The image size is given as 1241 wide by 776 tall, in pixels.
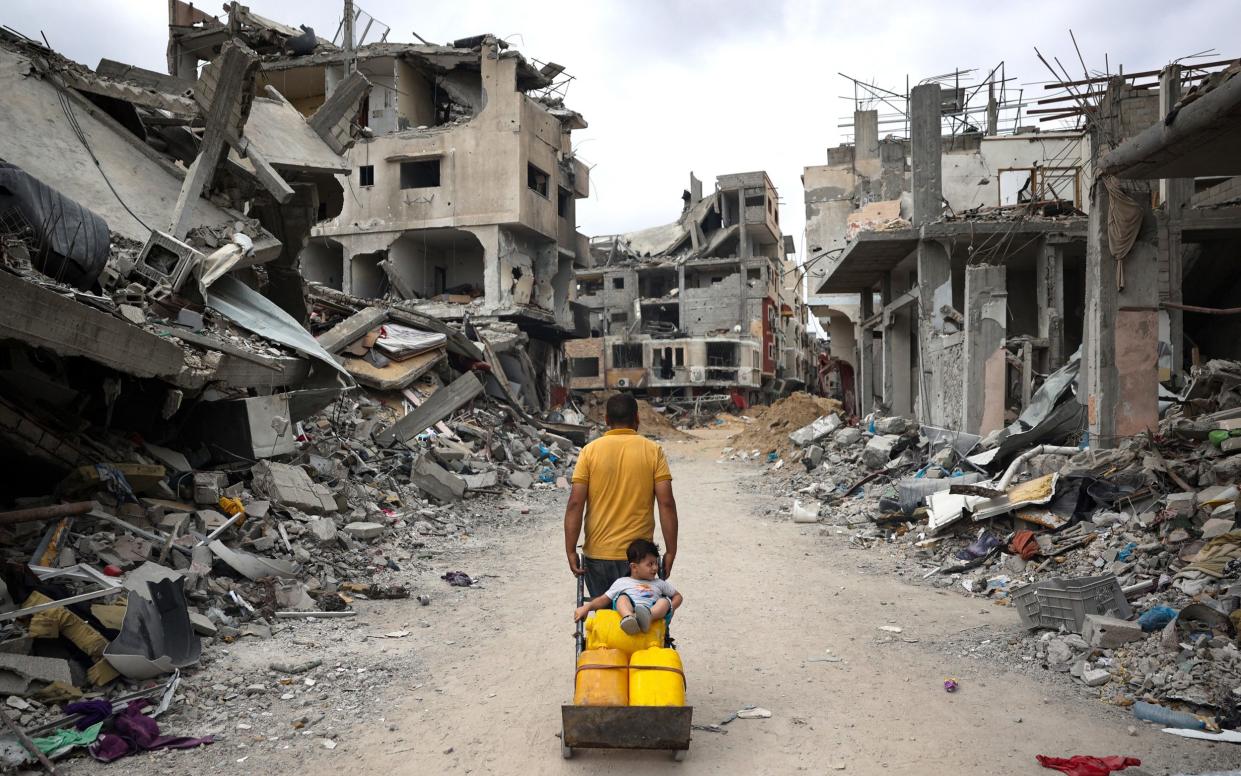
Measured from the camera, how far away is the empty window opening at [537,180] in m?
31.6

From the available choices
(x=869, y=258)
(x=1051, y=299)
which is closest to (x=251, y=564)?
(x=1051, y=299)

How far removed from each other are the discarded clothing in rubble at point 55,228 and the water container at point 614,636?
542cm

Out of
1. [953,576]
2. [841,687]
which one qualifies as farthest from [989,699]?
[953,576]

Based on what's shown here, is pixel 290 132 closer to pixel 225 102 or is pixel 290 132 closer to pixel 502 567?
pixel 225 102

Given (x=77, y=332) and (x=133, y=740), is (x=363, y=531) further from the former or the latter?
(x=133, y=740)

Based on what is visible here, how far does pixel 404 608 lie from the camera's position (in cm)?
769

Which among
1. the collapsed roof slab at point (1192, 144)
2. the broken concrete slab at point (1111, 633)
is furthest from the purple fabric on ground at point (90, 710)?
the collapsed roof slab at point (1192, 144)

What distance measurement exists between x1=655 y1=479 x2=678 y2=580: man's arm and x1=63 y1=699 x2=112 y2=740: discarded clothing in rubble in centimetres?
311

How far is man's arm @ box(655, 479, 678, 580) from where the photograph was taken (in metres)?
4.55

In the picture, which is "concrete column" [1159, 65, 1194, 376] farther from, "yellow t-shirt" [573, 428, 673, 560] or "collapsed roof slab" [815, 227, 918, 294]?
"yellow t-shirt" [573, 428, 673, 560]

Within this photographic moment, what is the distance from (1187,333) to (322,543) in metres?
16.5

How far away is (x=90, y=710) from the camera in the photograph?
4605mm

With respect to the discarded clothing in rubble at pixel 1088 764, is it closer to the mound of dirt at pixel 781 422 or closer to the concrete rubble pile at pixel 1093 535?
the concrete rubble pile at pixel 1093 535

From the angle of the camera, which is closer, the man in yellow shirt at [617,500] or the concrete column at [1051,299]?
the man in yellow shirt at [617,500]
